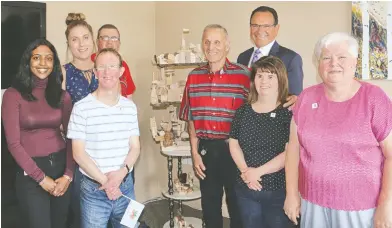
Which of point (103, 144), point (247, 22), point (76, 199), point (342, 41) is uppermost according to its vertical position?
point (247, 22)

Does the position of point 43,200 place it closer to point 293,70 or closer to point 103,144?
point 103,144

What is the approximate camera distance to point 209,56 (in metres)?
2.17

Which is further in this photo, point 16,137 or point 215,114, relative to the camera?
point 215,114

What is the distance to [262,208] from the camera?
187 centimetres

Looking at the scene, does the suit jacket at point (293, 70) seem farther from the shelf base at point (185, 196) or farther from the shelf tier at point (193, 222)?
the shelf tier at point (193, 222)

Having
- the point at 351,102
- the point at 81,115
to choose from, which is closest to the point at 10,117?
the point at 81,115

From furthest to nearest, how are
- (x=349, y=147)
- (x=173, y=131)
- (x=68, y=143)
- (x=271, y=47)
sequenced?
(x=173, y=131) → (x=271, y=47) → (x=68, y=143) → (x=349, y=147)

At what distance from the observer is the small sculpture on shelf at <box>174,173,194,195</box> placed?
3.19 meters

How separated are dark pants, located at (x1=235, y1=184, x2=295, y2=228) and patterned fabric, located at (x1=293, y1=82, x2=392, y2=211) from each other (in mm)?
290

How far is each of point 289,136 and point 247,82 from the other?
49 cm

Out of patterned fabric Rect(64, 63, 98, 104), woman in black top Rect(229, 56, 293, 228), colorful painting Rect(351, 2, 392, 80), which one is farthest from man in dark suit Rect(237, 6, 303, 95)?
patterned fabric Rect(64, 63, 98, 104)

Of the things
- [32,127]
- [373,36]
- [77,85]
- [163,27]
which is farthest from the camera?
[163,27]

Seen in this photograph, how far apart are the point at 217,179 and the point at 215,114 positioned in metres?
0.38

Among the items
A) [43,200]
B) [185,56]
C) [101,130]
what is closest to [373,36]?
[185,56]
